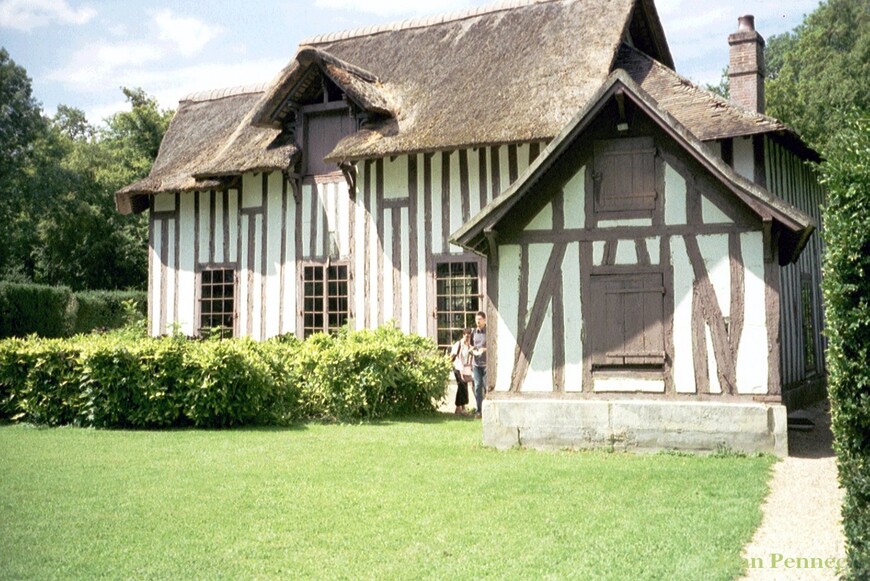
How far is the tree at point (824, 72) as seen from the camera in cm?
2819

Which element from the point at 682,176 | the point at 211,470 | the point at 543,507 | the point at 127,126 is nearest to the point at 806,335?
the point at 682,176

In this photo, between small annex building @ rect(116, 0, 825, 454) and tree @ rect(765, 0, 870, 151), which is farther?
tree @ rect(765, 0, 870, 151)

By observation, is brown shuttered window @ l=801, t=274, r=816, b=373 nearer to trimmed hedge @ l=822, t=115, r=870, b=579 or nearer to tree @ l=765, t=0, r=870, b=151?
trimmed hedge @ l=822, t=115, r=870, b=579

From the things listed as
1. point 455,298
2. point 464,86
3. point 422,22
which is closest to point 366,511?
point 455,298

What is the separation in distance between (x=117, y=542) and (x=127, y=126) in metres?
30.1

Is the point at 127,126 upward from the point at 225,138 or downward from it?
upward

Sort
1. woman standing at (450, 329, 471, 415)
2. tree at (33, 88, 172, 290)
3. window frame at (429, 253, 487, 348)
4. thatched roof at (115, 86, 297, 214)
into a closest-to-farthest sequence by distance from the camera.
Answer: woman standing at (450, 329, 471, 415) < window frame at (429, 253, 487, 348) < thatched roof at (115, 86, 297, 214) < tree at (33, 88, 172, 290)

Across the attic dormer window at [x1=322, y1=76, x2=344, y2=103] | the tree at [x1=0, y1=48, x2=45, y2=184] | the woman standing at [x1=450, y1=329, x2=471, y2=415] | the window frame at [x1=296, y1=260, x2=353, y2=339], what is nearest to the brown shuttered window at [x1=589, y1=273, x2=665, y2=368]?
the woman standing at [x1=450, y1=329, x2=471, y2=415]

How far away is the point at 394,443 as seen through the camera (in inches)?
391

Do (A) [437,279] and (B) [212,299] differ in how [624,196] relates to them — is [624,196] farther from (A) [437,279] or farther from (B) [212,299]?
(B) [212,299]

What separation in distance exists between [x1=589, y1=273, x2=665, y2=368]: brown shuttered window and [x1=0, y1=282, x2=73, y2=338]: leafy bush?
18078mm

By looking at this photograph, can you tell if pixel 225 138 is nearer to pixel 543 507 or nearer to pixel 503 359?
pixel 503 359

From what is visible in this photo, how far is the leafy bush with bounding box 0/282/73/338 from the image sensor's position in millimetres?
22859

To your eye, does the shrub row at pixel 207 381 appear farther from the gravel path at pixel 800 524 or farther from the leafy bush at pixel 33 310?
the leafy bush at pixel 33 310
